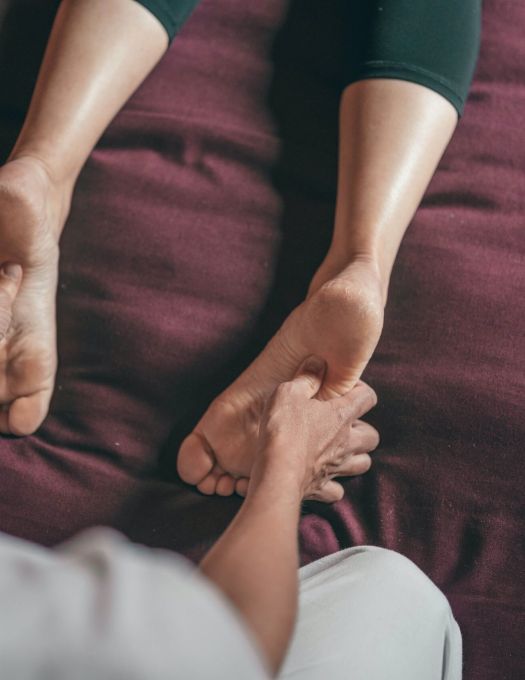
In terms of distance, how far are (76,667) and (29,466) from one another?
52cm

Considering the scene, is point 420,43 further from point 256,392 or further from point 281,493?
point 281,493

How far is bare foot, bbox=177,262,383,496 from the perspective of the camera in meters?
0.79

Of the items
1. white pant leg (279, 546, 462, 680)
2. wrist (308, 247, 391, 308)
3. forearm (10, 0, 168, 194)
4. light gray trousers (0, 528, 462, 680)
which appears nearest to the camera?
light gray trousers (0, 528, 462, 680)

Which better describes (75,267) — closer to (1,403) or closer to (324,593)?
(1,403)

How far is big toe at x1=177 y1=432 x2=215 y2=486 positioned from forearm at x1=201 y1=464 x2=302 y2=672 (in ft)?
0.66

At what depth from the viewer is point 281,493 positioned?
63cm

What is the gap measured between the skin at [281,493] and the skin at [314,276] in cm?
3

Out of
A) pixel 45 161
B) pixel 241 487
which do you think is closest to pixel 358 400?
pixel 241 487

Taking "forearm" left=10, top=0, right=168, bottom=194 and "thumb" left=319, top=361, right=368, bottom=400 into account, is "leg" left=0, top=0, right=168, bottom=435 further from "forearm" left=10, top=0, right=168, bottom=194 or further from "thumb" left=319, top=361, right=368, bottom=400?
"thumb" left=319, top=361, right=368, bottom=400

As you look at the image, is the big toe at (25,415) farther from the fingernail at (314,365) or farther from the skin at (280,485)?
the fingernail at (314,365)

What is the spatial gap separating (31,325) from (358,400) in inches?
13.8

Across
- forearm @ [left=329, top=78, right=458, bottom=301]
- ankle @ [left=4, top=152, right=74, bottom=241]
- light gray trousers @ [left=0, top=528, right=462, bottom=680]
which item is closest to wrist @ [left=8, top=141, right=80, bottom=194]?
ankle @ [left=4, top=152, right=74, bottom=241]

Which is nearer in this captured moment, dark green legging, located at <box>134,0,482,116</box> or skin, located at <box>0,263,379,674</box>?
skin, located at <box>0,263,379,674</box>

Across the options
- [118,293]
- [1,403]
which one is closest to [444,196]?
[118,293]
